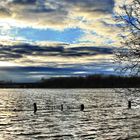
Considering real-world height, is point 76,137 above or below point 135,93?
below

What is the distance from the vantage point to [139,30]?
2886cm

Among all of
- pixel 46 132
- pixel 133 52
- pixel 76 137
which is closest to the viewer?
pixel 133 52

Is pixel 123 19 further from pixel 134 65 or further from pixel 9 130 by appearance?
pixel 9 130

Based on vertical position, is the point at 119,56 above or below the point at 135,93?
above

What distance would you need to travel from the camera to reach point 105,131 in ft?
137

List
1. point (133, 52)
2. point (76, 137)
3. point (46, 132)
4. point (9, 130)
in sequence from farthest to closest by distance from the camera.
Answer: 1. point (9, 130)
2. point (46, 132)
3. point (76, 137)
4. point (133, 52)

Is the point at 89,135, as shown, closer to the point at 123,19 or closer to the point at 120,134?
the point at 120,134

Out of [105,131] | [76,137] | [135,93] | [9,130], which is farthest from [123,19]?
[9,130]

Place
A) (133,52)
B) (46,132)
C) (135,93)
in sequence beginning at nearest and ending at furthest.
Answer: (133,52), (135,93), (46,132)

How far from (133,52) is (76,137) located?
12.1m

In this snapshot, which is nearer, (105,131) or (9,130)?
(105,131)

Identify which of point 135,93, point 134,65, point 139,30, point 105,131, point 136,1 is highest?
point 136,1

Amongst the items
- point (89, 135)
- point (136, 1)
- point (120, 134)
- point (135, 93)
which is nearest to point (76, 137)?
point (89, 135)

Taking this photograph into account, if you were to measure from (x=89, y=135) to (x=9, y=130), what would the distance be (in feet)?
33.4
